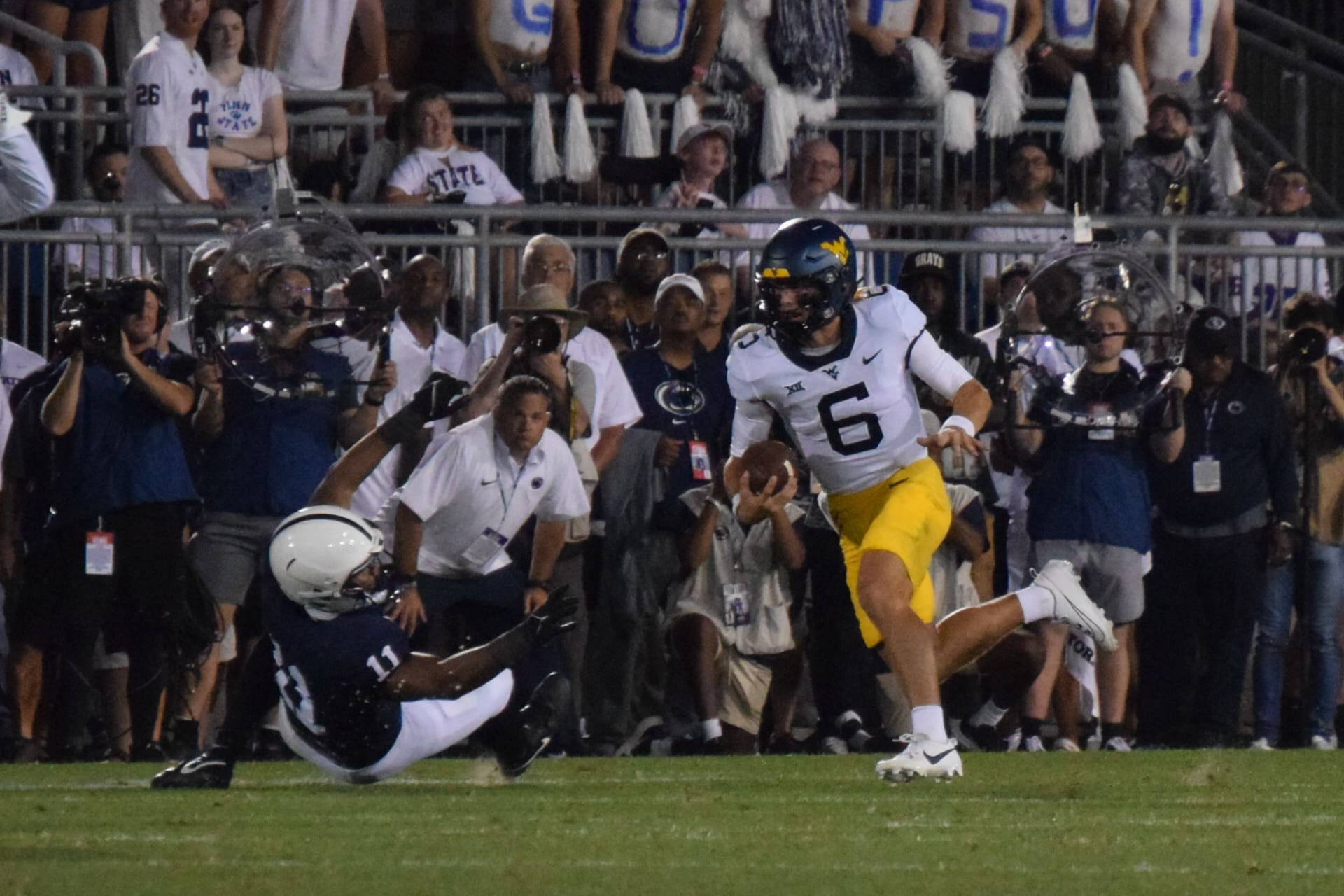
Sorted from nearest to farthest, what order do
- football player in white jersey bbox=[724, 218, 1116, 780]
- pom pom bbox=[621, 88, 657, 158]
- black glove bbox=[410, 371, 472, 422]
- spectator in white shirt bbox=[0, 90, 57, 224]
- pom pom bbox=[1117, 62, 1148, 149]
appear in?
spectator in white shirt bbox=[0, 90, 57, 224] < football player in white jersey bbox=[724, 218, 1116, 780] < black glove bbox=[410, 371, 472, 422] < pom pom bbox=[621, 88, 657, 158] < pom pom bbox=[1117, 62, 1148, 149]

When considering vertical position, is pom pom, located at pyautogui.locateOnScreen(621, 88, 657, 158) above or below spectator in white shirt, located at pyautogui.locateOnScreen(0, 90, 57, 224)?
above

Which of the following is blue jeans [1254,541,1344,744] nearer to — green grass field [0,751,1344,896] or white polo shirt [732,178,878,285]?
green grass field [0,751,1344,896]

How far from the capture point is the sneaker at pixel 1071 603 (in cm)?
987

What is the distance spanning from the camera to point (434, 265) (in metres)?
11.5

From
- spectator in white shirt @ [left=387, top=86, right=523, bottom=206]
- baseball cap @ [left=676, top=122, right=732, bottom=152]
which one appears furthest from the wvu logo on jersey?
baseball cap @ [left=676, top=122, right=732, bottom=152]

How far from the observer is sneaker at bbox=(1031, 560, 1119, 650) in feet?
32.4

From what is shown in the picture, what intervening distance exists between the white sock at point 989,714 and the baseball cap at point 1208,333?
2.09 m

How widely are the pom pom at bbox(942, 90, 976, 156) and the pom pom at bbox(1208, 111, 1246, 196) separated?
1.42 m

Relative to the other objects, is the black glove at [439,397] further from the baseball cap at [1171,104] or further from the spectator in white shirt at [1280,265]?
the baseball cap at [1171,104]

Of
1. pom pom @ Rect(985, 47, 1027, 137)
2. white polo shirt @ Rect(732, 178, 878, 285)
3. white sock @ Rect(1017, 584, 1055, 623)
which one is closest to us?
white sock @ Rect(1017, 584, 1055, 623)

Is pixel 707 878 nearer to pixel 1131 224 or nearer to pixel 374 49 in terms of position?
pixel 1131 224

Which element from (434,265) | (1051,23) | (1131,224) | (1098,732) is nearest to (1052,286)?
(1131,224)

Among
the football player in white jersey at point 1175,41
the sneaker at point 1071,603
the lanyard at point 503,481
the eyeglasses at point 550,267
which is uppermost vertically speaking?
the football player in white jersey at point 1175,41

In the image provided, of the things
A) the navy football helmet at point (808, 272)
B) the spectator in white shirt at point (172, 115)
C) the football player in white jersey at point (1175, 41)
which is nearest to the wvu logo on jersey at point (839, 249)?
the navy football helmet at point (808, 272)
